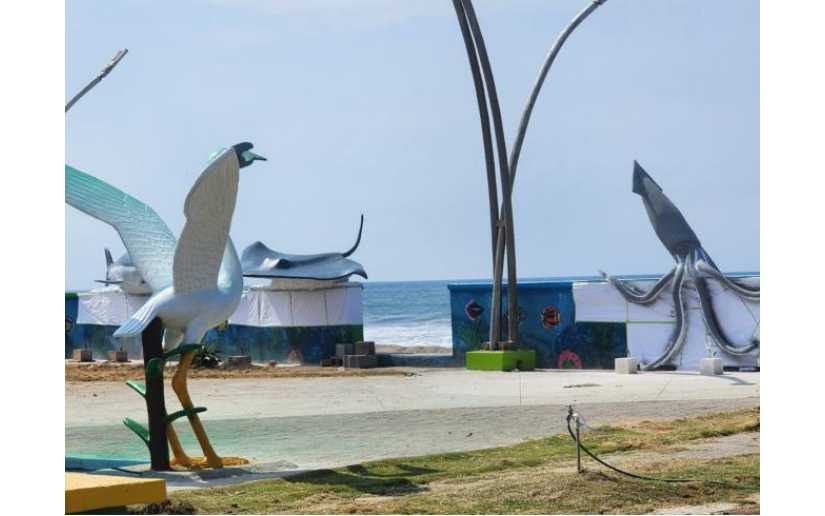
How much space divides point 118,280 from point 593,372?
14.7 metres

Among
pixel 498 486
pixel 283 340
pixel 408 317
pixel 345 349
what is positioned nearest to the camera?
pixel 498 486

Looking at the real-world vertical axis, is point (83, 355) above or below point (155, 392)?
below

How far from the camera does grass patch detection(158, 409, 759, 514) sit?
34.2ft

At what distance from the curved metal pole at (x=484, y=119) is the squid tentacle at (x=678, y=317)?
11.5ft

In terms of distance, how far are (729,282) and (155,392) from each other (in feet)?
41.9

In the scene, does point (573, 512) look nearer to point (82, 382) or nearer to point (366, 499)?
point (366, 499)

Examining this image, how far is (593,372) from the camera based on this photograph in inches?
→ 973

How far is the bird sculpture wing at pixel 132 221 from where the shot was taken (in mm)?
14195

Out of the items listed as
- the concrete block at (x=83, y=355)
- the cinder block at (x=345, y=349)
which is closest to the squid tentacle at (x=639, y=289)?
the cinder block at (x=345, y=349)

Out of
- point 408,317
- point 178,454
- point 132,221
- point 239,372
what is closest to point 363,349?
point 239,372

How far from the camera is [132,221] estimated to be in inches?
569

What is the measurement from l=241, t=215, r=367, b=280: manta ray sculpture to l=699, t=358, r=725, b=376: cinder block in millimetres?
8685

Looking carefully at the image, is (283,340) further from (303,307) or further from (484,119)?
(484,119)

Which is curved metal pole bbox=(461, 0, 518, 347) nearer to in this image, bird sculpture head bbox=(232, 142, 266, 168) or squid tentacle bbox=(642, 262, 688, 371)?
squid tentacle bbox=(642, 262, 688, 371)
